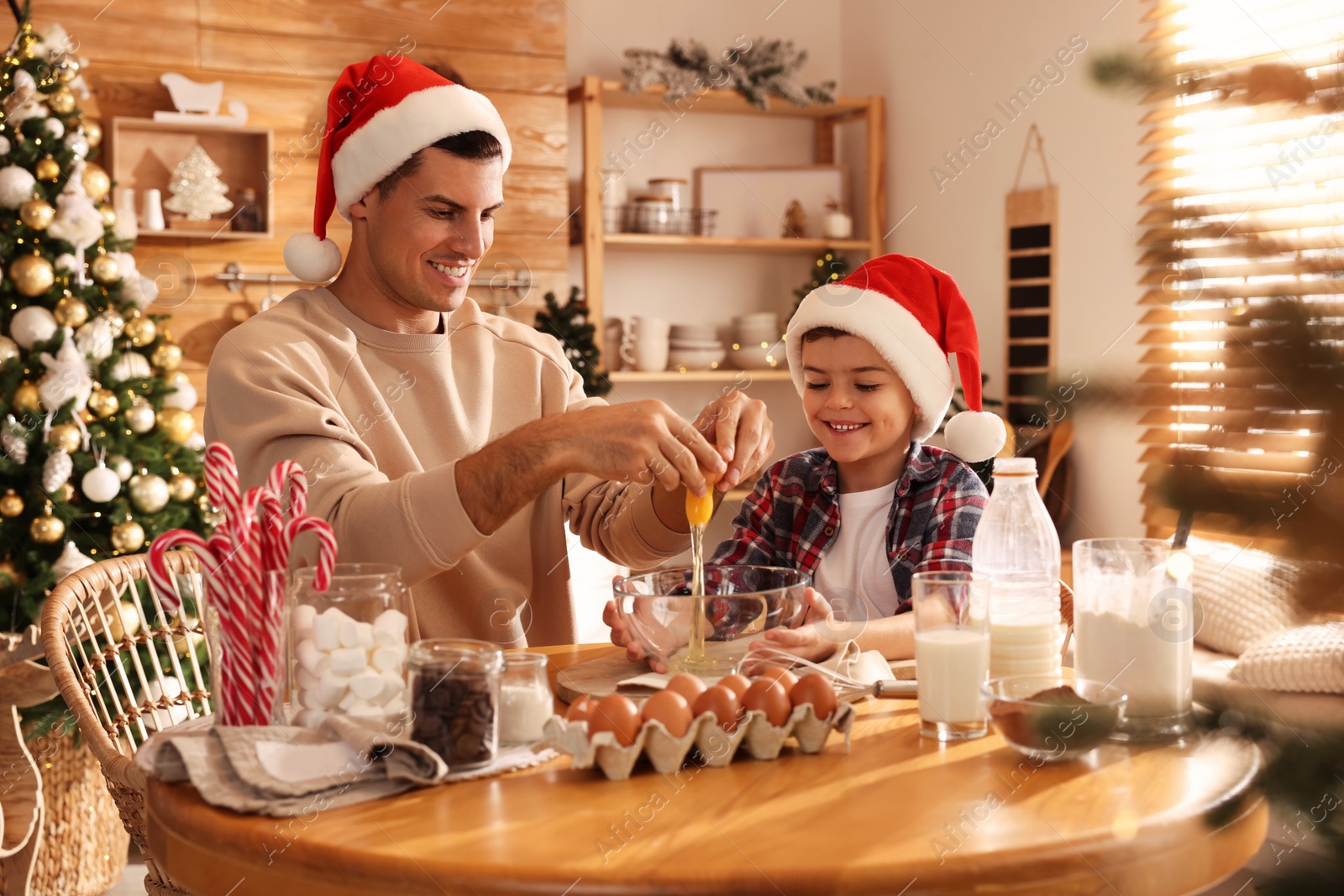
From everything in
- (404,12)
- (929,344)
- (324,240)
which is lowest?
(929,344)

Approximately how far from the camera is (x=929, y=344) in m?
2.00

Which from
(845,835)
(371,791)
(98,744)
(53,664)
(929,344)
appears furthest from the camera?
(929,344)

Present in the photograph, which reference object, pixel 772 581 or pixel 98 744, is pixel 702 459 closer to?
pixel 772 581

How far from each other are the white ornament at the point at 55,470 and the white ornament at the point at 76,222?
1.64ft

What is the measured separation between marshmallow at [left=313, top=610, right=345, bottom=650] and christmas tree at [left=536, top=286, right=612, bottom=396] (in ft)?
9.70

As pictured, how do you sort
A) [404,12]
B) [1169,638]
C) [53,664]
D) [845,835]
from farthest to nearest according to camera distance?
[404,12]
[53,664]
[1169,638]
[845,835]

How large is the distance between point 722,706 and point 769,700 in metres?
0.05

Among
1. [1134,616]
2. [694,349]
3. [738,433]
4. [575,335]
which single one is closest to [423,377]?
[738,433]

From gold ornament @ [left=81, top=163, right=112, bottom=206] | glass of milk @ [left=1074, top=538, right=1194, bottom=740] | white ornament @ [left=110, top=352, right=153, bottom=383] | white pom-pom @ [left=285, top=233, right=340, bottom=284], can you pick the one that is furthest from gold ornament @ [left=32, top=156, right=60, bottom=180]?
glass of milk @ [left=1074, top=538, right=1194, bottom=740]

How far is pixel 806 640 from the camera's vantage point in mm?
1337

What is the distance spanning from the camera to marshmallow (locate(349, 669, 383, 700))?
1.08 m

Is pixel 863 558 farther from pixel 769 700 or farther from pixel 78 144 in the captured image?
pixel 78 144

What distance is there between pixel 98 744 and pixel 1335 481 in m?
1.31

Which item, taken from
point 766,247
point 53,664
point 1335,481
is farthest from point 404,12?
point 1335,481
